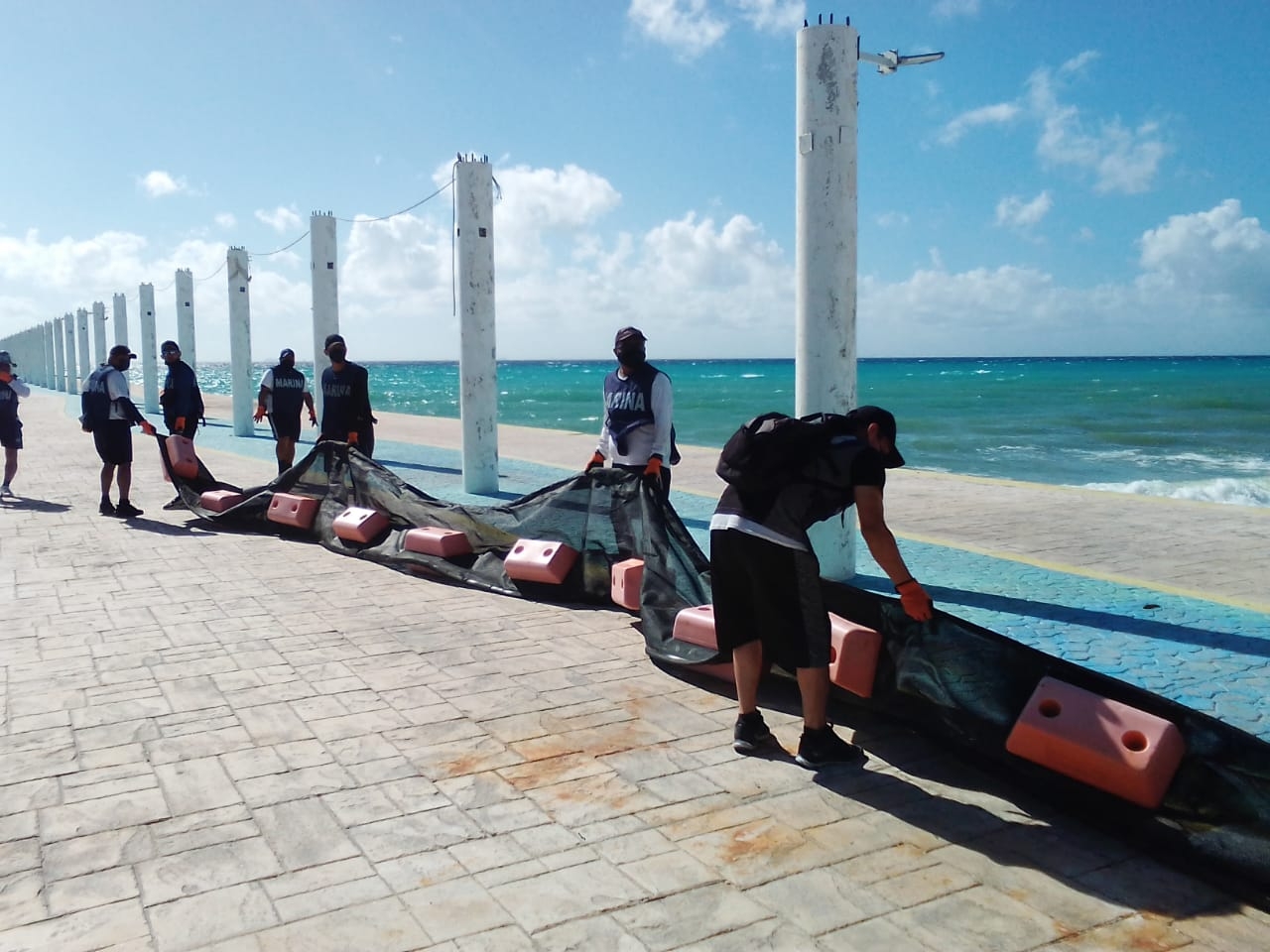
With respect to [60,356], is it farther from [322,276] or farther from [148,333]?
[322,276]

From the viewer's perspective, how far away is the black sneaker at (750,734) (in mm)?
4656

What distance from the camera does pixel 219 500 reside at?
11.1m

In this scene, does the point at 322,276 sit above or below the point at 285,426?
above

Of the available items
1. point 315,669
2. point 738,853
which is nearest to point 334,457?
point 315,669

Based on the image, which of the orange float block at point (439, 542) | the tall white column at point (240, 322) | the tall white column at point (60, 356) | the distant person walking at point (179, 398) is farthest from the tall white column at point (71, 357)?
the orange float block at point (439, 542)

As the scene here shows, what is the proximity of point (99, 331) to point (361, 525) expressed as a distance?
137 feet

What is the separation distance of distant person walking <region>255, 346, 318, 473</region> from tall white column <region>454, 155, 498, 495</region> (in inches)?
79.8

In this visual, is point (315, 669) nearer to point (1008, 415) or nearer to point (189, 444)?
point (189, 444)

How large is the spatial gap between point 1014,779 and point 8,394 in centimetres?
1325

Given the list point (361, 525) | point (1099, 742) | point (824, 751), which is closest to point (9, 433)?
point (361, 525)

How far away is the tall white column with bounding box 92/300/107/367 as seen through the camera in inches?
1750

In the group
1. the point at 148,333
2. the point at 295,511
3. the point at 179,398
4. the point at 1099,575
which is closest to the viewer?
the point at 1099,575

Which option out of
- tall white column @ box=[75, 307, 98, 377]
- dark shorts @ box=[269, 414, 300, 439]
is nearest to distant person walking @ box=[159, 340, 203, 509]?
dark shorts @ box=[269, 414, 300, 439]

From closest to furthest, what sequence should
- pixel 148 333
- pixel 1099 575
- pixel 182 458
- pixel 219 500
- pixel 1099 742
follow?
1. pixel 1099 742
2. pixel 1099 575
3. pixel 219 500
4. pixel 182 458
5. pixel 148 333
